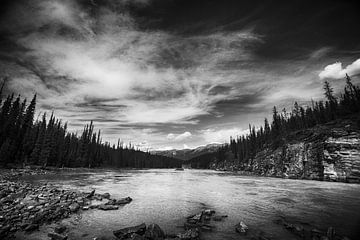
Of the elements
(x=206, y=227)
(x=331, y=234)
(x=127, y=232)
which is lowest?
(x=206, y=227)

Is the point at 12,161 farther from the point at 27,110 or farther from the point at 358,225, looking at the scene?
the point at 358,225

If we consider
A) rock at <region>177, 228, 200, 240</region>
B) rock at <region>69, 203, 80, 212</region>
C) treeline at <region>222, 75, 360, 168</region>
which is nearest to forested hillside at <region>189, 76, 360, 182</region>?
treeline at <region>222, 75, 360, 168</region>

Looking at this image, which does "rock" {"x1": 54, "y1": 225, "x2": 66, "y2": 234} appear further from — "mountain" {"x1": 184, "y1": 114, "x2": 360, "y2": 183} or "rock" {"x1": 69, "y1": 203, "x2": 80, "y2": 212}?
"mountain" {"x1": 184, "y1": 114, "x2": 360, "y2": 183}

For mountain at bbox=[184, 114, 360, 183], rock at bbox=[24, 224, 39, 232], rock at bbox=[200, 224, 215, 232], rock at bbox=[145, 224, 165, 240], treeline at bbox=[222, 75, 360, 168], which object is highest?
treeline at bbox=[222, 75, 360, 168]

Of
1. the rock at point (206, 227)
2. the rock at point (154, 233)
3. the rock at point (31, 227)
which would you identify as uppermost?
the rock at point (31, 227)

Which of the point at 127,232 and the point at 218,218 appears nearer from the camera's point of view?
the point at 127,232

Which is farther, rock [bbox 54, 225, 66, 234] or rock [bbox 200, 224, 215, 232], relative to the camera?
rock [bbox 200, 224, 215, 232]

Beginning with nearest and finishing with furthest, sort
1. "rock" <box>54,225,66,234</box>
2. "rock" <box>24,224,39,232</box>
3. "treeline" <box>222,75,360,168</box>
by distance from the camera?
"rock" <box>24,224,39,232</box>
"rock" <box>54,225,66,234</box>
"treeline" <box>222,75,360,168</box>

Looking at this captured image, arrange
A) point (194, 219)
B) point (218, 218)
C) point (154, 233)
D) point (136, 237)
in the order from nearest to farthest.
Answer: point (136, 237)
point (154, 233)
point (194, 219)
point (218, 218)

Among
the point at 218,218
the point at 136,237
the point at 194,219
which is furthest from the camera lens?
the point at 218,218

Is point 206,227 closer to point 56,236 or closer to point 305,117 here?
point 56,236

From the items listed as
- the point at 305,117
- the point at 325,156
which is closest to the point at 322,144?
the point at 325,156

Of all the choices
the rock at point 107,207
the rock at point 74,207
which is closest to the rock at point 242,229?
the rock at point 107,207

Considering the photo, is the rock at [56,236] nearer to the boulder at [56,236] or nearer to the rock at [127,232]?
the boulder at [56,236]
